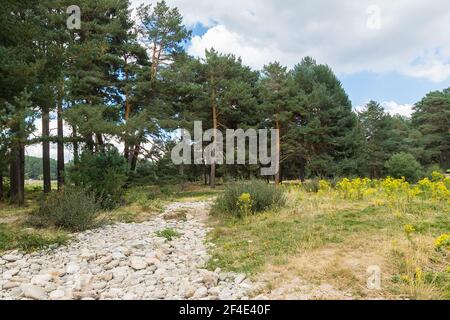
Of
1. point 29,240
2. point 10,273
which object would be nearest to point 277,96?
point 29,240

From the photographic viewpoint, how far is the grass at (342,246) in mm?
3219

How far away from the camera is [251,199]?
723 centimetres

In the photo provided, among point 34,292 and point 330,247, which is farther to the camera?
point 330,247

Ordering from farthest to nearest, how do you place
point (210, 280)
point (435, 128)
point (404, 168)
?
point (435, 128) < point (404, 168) < point (210, 280)

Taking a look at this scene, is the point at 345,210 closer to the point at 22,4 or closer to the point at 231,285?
the point at 231,285

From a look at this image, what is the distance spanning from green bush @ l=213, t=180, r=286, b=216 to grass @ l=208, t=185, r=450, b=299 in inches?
17.0

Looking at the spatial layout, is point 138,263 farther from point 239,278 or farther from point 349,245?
point 349,245

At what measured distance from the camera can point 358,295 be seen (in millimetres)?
2924

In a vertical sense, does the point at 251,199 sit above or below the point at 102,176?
below

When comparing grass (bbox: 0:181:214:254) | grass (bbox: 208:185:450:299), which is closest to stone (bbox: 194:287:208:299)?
grass (bbox: 208:185:450:299)

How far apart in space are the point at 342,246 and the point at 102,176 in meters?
6.86

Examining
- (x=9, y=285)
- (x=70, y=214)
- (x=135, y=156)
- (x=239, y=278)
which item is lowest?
(x=9, y=285)
